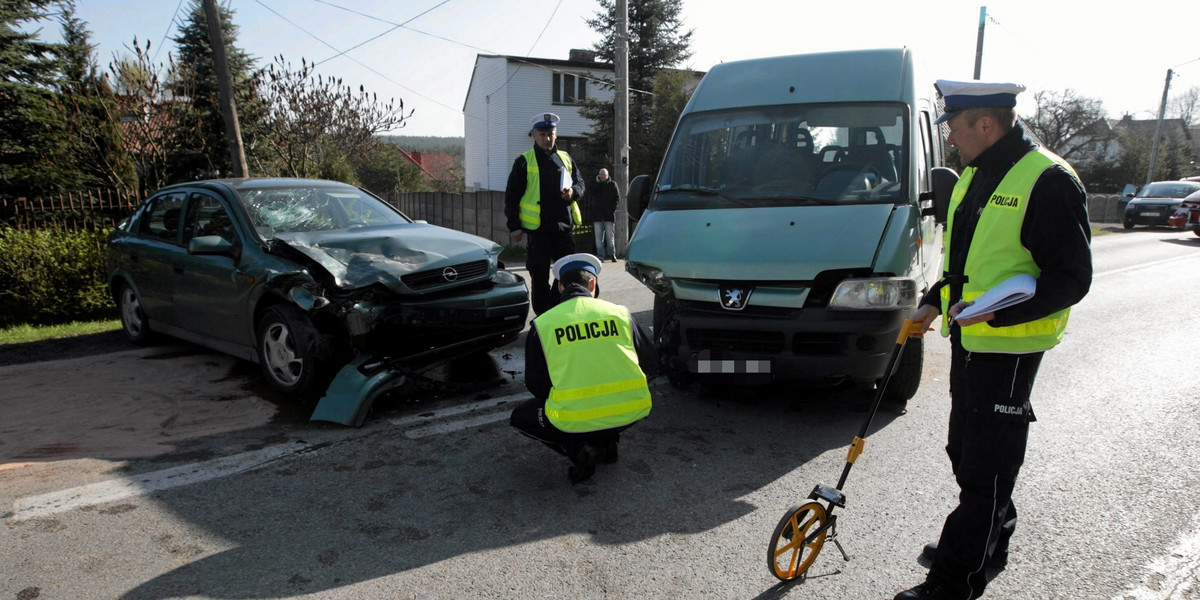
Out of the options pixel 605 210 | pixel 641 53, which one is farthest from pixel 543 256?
pixel 641 53

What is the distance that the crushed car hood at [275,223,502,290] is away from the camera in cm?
508

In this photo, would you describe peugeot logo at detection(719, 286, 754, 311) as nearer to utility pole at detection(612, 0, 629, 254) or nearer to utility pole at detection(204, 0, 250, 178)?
utility pole at detection(204, 0, 250, 178)

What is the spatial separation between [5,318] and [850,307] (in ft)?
29.3

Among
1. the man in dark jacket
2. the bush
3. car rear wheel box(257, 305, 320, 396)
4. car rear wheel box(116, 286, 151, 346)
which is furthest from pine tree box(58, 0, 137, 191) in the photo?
car rear wheel box(257, 305, 320, 396)

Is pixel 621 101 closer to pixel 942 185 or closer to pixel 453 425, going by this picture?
pixel 942 185

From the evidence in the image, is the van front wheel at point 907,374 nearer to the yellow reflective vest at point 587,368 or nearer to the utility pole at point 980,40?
the yellow reflective vest at point 587,368

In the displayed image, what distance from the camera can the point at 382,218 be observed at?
6.56 m

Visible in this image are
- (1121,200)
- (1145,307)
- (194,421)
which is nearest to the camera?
(194,421)

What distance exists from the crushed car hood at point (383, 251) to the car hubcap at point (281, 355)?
0.60 metres

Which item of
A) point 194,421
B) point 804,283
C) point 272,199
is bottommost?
point 194,421

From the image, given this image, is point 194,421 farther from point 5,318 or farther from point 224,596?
point 5,318

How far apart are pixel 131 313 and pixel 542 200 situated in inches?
163

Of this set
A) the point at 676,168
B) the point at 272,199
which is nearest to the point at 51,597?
the point at 272,199

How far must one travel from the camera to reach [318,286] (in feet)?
16.4
